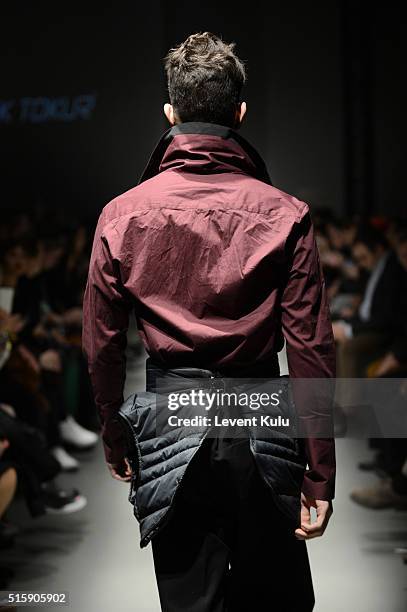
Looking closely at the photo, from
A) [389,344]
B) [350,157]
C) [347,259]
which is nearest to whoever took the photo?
[350,157]

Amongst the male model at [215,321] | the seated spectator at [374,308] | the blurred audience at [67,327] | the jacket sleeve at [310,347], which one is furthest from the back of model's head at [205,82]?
the seated spectator at [374,308]

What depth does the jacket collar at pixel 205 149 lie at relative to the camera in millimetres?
1625

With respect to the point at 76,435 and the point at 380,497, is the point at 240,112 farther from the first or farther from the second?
the point at 76,435

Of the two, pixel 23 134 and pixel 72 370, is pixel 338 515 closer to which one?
pixel 72 370

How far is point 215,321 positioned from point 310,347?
160 millimetres

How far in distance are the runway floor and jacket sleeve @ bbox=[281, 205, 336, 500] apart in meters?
0.48

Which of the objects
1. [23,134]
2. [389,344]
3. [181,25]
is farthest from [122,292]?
[389,344]

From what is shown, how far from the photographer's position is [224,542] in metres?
1.66

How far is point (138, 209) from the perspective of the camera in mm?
1624

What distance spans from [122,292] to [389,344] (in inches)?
44.7

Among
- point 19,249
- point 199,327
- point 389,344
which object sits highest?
point 199,327

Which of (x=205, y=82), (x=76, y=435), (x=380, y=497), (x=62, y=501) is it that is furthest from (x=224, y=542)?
(x=76, y=435)

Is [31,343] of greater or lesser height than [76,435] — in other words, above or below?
above

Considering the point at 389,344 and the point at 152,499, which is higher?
the point at 152,499
